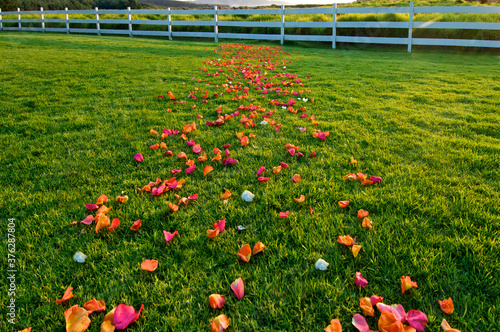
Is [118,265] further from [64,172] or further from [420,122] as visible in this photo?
[420,122]

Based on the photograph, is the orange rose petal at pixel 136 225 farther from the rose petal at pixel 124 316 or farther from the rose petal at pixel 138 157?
the rose petal at pixel 138 157

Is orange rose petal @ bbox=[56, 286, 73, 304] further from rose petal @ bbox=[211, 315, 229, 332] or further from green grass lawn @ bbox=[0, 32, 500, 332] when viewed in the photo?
rose petal @ bbox=[211, 315, 229, 332]

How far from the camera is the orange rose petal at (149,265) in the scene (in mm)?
1655

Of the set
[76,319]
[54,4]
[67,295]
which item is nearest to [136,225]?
[67,295]

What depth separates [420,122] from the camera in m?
3.98

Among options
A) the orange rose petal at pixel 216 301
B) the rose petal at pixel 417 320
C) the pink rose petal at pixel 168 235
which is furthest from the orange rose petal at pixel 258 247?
the rose petal at pixel 417 320

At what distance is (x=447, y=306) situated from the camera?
1391 millimetres

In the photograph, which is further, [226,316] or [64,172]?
[64,172]

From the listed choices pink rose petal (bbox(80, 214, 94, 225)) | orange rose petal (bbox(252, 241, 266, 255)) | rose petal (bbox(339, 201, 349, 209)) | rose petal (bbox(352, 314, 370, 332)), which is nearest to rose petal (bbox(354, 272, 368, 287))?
rose petal (bbox(352, 314, 370, 332))

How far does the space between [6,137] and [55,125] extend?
1.88ft

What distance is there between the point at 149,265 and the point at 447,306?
5.38ft

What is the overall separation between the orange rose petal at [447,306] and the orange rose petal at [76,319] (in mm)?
1772

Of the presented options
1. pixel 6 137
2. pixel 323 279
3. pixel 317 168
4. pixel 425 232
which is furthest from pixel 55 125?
pixel 425 232

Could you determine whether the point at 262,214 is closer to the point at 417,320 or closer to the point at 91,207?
the point at 417,320
